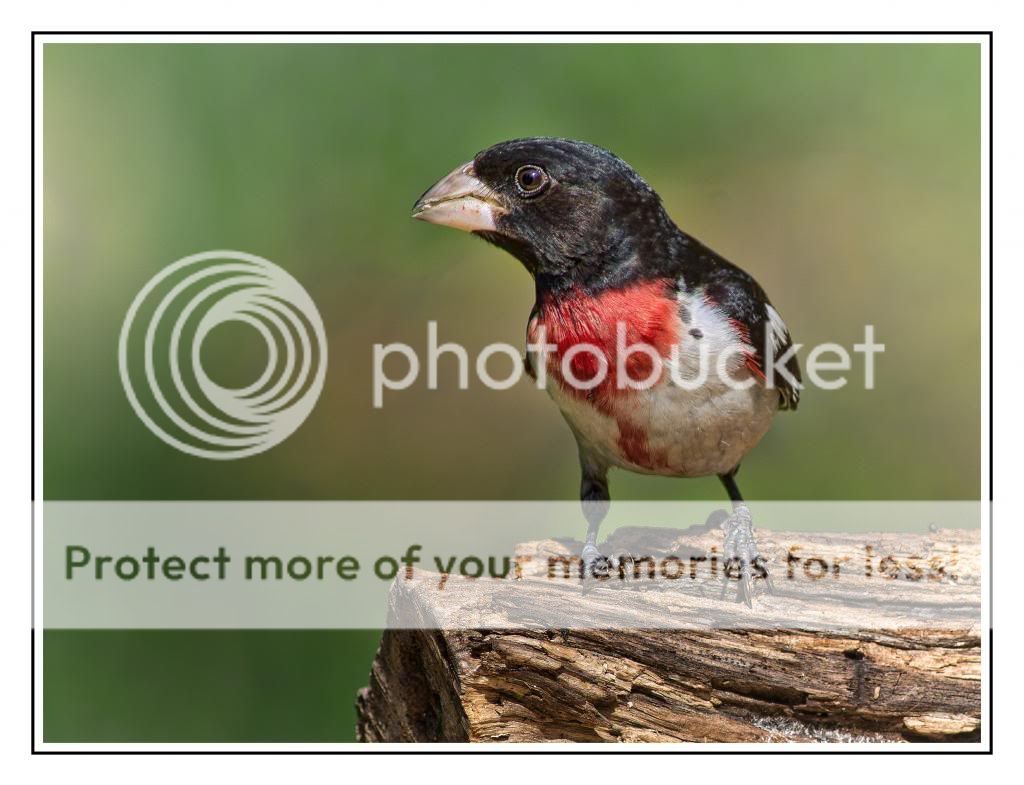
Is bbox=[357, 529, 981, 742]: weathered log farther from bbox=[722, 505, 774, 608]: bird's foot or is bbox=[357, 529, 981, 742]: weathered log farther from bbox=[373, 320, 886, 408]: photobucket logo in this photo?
bbox=[373, 320, 886, 408]: photobucket logo

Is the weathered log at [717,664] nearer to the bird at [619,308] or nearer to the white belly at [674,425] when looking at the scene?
the bird at [619,308]

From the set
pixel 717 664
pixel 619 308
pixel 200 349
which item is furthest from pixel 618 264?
pixel 200 349

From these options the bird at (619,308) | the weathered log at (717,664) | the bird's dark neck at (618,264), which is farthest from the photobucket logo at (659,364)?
the weathered log at (717,664)

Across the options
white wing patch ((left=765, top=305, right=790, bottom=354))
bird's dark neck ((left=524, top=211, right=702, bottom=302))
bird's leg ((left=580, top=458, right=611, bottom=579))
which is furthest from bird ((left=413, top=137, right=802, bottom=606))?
bird's leg ((left=580, top=458, right=611, bottom=579))

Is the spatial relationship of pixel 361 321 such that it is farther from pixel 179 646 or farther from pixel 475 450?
pixel 179 646

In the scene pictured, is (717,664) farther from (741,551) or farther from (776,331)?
(776,331)
